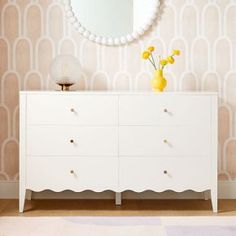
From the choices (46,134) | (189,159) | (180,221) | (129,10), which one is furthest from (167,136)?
(129,10)

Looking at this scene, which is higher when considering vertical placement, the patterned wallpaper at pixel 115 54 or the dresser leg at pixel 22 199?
the patterned wallpaper at pixel 115 54

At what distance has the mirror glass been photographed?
11.5ft

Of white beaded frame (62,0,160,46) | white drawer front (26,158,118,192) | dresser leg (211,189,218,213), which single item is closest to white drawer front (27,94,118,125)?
white drawer front (26,158,118,192)

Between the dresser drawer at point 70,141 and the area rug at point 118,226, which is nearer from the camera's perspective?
the area rug at point 118,226

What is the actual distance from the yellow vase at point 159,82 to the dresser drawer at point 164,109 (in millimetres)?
228

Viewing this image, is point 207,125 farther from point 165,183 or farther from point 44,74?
point 44,74

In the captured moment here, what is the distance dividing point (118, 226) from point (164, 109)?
2.65 ft

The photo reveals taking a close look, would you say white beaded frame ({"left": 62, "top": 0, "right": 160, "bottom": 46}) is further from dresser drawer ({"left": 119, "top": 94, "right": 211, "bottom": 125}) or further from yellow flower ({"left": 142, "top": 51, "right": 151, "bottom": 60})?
dresser drawer ({"left": 119, "top": 94, "right": 211, "bottom": 125})

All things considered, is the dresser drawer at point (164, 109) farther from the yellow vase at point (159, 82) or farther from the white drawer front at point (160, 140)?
the yellow vase at point (159, 82)

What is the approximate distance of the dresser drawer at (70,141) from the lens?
312cm

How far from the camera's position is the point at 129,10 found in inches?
139

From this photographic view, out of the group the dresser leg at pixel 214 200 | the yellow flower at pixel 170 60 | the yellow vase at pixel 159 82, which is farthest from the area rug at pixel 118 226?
the yellow flower at pixel 170 60

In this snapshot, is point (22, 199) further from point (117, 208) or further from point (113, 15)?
point (113, 15)

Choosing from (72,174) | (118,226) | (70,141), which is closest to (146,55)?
(70,141)
